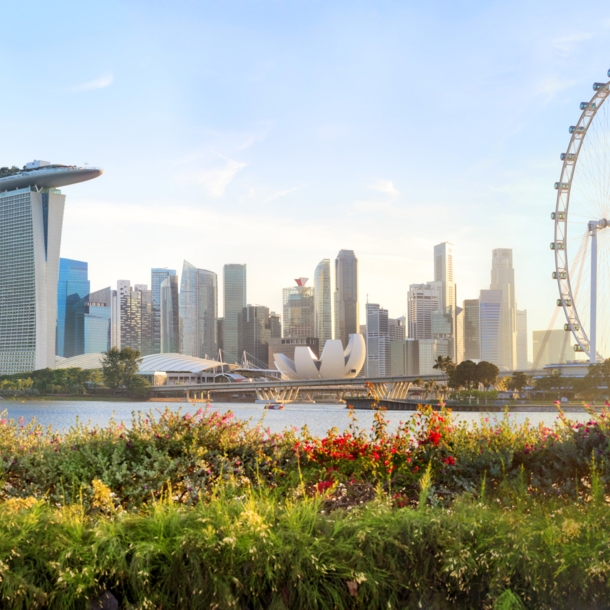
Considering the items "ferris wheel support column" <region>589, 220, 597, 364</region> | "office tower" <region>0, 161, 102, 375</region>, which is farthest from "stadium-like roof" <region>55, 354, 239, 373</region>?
"ferris wheel support column" <region>589, 220, 597, 364</region>

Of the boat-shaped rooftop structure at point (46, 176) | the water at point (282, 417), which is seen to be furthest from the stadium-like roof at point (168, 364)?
the boat-shaped rooftop structure at point (46, 176)

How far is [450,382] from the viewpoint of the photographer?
320 ft

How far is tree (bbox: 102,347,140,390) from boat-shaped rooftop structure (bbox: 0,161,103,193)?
3823cm

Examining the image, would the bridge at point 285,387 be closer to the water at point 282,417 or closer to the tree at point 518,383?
the water at point 282,417

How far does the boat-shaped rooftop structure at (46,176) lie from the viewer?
140 metres

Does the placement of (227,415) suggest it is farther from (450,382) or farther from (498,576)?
(450,382)

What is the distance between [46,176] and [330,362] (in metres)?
62.5

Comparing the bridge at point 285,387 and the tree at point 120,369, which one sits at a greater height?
the tree at point 120,369

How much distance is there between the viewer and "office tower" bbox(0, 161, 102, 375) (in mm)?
135375

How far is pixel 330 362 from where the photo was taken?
128m

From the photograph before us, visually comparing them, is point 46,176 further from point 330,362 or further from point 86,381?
point 330,362

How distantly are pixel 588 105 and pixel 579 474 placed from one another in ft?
159

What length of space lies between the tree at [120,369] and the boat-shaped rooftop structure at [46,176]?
3823 centimetres

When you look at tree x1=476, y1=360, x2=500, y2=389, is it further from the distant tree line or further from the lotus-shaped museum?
the distant tree line
